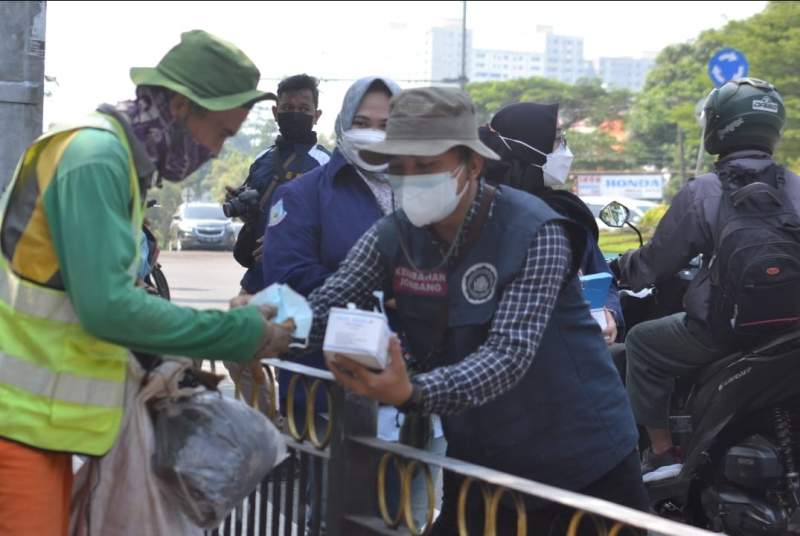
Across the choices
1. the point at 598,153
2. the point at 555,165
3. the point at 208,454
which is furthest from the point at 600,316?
the point at 598,153

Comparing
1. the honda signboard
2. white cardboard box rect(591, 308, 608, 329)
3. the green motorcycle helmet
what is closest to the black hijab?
white cardboard box rect(591, 308, 608, 329)

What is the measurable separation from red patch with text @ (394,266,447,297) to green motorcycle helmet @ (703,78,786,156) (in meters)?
2.24

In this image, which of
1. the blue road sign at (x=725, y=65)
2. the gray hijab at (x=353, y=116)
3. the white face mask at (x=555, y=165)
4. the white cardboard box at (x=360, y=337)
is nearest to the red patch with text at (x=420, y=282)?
the white cardboard box at (x=360, y=337)

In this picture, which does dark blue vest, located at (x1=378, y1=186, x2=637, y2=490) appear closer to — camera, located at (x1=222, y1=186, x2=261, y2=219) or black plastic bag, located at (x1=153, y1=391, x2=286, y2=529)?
black plastic bag, located at (x1=153, y1=391, x2=286, y2=529)

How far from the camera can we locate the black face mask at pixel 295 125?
5.54 meters

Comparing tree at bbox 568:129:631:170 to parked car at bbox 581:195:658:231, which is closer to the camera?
parked car at bbox 581:195:658:231

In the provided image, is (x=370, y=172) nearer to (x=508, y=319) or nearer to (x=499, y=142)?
(x=499, y=142)

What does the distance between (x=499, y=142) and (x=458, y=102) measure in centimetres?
143

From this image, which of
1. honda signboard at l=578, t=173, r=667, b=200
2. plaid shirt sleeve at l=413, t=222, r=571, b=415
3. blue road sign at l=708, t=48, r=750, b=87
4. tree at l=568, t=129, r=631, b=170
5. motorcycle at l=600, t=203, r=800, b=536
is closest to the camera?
plaid shirt sleeve at l=413, t=222, r=571, b=415

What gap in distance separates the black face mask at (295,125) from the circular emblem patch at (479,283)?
286 cm

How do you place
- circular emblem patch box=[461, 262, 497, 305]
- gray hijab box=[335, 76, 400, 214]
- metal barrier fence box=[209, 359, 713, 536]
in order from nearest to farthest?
metal barrier fence box=[209, 359, 713, 536], circular emblem patch box=[461, 262, 497, 305], gray hijab box=[335, 76, 400, 214]

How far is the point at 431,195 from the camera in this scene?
2838mm

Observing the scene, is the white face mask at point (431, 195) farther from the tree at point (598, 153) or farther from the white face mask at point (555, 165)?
the tree at point (598, 153)

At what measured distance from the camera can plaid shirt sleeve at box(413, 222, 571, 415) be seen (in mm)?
2650
